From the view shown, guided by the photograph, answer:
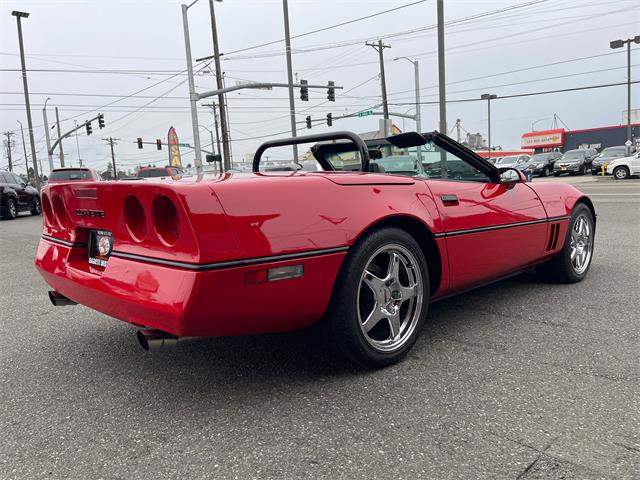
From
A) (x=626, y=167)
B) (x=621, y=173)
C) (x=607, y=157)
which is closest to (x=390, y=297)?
(x=626, y=167)

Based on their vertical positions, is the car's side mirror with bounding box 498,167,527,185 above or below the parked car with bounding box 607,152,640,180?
above

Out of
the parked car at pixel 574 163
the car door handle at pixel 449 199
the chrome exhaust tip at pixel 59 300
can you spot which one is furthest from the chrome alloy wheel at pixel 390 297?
the parked car at pixel 574 163

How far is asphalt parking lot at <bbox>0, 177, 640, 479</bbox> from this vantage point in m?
1.78

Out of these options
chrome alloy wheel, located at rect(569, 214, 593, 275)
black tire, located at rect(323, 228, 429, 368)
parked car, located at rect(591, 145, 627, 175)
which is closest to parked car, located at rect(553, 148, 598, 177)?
parked car, located at rect(591, 145, 627, 175)

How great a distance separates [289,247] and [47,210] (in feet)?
5.68

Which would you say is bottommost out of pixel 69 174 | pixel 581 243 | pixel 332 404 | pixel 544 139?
pixel 332 404

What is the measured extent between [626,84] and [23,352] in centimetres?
4178

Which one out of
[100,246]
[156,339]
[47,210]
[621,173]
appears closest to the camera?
[156,339]

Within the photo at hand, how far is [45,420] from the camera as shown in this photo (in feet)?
7.13

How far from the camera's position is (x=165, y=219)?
213 cm

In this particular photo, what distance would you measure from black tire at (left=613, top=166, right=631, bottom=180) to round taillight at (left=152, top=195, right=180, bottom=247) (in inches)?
1006

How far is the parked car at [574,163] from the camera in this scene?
29062 mm

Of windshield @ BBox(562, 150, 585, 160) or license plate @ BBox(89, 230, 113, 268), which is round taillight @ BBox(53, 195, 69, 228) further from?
windshield @ BBox(562, 150, 585, 160)

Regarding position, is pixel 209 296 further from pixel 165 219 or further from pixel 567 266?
pixel 567 266
